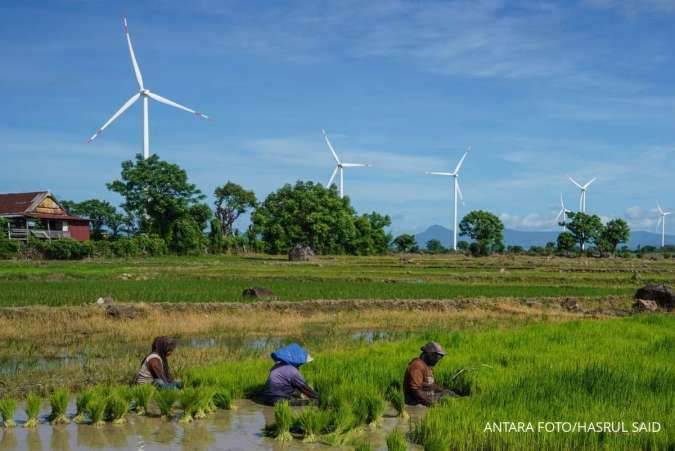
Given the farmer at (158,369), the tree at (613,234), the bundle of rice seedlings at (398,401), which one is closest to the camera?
the bundle of rice seedlings at (398,401)

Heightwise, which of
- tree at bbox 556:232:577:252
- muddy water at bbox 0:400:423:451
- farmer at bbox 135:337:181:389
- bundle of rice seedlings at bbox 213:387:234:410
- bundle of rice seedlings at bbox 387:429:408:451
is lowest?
muddy water at bbox 0:400:423:451

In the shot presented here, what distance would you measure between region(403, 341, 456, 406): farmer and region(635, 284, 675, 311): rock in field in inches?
637

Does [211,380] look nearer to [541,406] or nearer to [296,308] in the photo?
[541,406]

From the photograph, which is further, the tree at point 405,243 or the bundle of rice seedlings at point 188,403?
the tree at point 405,243

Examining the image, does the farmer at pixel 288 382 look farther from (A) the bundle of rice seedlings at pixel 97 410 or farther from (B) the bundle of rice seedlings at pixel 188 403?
(A) the bundle of rice seedlings at pixel 97 410

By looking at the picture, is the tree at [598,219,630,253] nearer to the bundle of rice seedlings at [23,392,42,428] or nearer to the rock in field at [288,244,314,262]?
the rock in field at [288,244,314,262]

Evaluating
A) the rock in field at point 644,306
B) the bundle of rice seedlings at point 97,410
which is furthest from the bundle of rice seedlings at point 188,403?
the rock in field at point 644,306

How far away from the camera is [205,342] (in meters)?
14.1

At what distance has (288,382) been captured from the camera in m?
8.64

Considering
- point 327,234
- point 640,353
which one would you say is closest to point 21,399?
point 640,353

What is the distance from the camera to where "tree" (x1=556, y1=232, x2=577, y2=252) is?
7962 cm

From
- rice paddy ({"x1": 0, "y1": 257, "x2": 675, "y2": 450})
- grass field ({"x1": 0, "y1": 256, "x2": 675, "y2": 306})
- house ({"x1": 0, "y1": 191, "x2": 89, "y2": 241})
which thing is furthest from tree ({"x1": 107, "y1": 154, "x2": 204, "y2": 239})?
rice paddy ({"x1": 0, "y1": 257, "x2": 675, "y2": 450})

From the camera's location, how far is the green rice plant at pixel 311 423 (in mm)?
7227

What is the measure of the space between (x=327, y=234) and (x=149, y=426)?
56.7m
